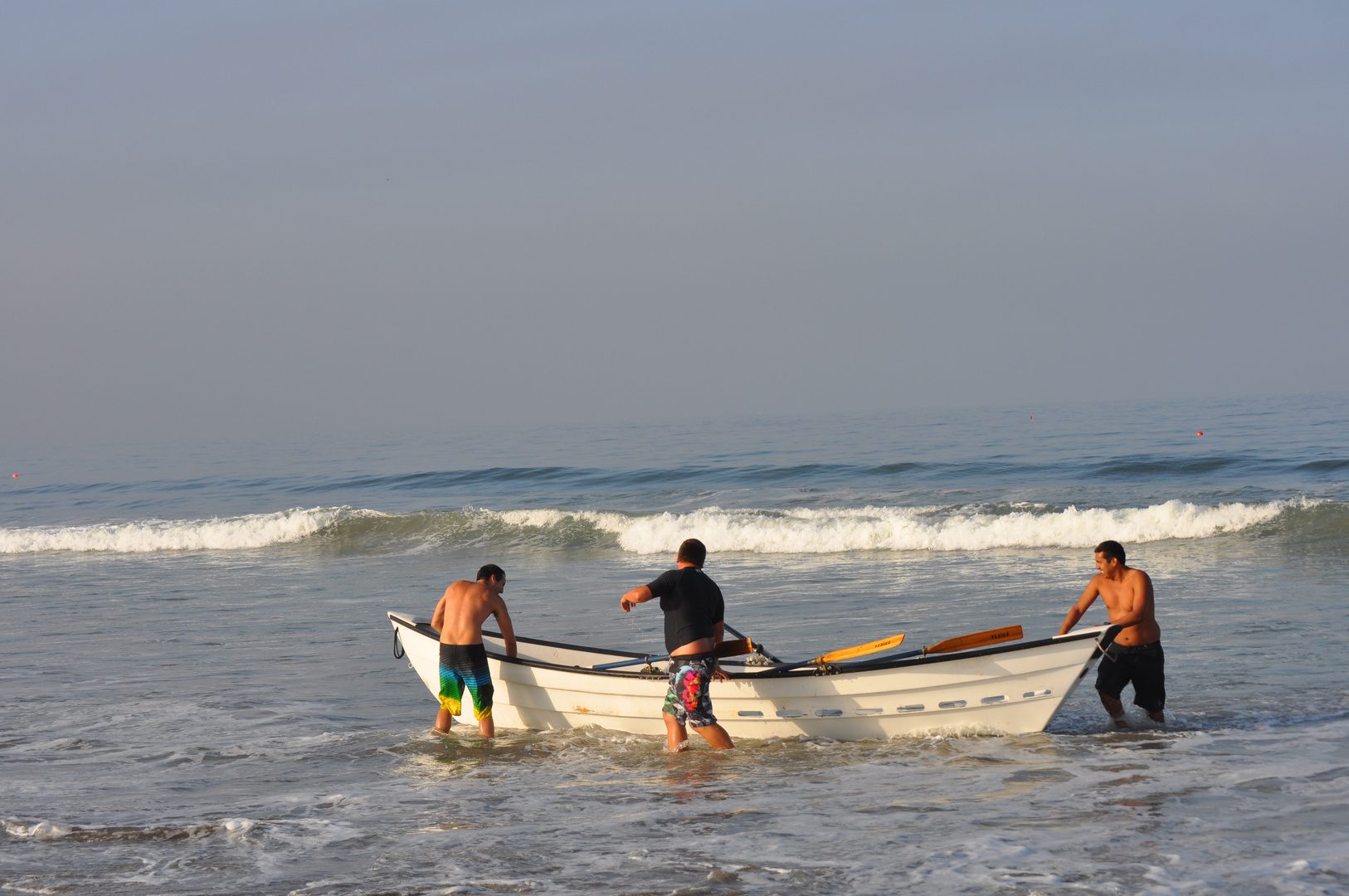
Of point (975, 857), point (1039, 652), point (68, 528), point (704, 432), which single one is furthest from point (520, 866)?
point (704, 432)

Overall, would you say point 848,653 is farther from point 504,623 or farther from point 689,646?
point 504,623

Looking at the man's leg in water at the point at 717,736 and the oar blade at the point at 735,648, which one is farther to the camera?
the oar blade at the point at 735,648

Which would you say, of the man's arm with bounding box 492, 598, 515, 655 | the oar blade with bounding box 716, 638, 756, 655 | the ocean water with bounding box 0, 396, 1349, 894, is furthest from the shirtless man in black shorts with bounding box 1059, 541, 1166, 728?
the man's arm with bounding box 492, 598, 515, 655

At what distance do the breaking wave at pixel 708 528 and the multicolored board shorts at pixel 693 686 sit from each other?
1319cm

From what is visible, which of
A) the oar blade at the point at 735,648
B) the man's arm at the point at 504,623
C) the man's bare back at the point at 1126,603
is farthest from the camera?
the man's arm at the point at 504,623

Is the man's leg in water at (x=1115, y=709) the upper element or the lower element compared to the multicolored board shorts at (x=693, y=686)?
lower

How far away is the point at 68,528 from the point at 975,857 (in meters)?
29.5

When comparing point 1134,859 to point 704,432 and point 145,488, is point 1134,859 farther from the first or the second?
point 704,432

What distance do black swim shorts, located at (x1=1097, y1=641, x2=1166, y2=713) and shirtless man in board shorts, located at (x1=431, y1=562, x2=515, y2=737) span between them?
462cm

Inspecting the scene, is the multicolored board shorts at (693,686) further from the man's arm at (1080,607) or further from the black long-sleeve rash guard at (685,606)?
the man's arm at (1080,607)

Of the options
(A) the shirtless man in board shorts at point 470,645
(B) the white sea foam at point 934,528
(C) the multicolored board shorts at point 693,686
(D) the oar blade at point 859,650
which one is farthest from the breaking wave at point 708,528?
(C) the multicolored board shorts at point 693,686

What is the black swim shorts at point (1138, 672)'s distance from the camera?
310 inches

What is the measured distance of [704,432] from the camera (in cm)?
5391

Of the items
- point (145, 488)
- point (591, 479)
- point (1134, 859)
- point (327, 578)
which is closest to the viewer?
point (1134, 859)
